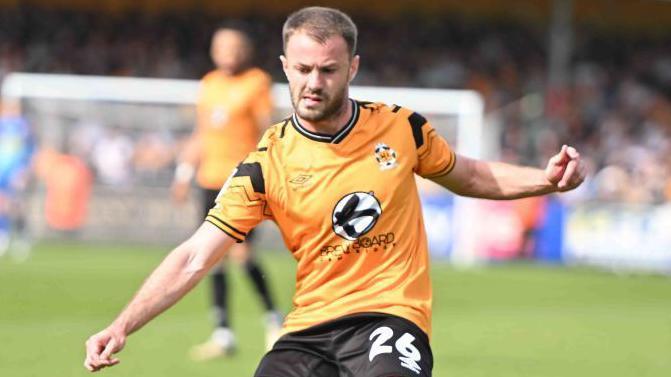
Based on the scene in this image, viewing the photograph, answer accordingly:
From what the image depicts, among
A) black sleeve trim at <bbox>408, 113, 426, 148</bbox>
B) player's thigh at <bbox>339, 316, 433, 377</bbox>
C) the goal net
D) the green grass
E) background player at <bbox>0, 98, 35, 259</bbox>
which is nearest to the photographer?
player's thigh at <bbox>339, 316, 433, 377</bbox>

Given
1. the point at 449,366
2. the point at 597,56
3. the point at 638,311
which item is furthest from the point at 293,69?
the point at 597,56

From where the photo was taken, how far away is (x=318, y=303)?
5.59 meters

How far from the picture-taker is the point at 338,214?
5555 mm

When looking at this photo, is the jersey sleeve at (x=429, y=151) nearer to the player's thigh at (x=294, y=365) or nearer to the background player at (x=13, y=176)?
the player's thigh at (x=294, y=365)

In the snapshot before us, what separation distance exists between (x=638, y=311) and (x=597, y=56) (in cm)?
1802

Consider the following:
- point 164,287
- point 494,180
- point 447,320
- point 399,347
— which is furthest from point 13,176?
point 399,347

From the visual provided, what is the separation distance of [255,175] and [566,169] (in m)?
1.27

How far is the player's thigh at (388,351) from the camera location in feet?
17.3

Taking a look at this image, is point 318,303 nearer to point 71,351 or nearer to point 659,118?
point 71,351

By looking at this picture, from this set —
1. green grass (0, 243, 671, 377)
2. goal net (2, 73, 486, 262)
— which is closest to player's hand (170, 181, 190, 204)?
green grass (0, 243, 671, 377)

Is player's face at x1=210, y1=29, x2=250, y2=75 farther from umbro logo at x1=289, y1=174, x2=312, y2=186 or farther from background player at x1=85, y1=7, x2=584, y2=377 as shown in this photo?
umbro logo at x1=289, y1=174, x2=312, y2=186

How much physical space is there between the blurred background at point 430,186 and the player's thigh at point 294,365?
173 inches

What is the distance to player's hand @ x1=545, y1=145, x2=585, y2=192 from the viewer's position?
18.6 ft

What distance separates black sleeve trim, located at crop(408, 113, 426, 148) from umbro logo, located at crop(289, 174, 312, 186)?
507 mm
